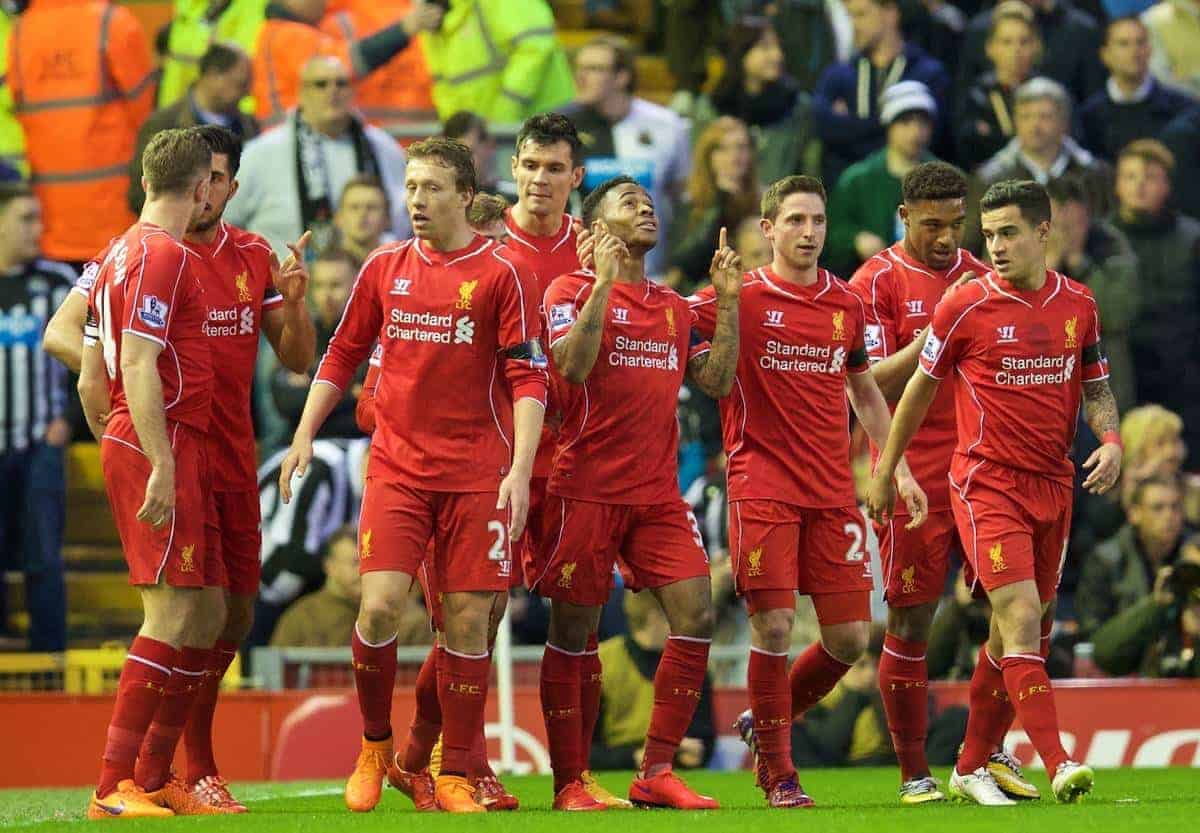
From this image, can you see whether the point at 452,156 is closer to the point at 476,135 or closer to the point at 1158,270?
the point at 476,135

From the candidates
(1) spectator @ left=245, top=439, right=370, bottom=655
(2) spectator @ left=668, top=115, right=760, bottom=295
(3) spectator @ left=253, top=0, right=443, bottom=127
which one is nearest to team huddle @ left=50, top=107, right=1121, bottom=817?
(1) spectator @ left=245, top=439, right=370, bottom=655

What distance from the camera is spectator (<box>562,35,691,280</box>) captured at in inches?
610

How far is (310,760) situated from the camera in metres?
12.9

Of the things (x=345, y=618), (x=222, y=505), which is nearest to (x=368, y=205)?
(x=345, y=618)

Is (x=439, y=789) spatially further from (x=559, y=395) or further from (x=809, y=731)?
(x=809, y=731)

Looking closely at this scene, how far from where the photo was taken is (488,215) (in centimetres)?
1042

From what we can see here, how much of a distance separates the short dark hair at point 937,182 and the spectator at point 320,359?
5.34 meters

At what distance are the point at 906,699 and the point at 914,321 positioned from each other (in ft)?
5.60

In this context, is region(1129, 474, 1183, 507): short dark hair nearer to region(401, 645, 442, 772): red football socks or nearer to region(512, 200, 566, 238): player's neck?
region(512, 200, 566, 238): player's neck

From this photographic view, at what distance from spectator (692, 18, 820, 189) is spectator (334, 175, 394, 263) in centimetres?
273

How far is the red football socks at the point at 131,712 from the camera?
8.62 meters

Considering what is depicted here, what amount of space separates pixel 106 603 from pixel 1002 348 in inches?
319

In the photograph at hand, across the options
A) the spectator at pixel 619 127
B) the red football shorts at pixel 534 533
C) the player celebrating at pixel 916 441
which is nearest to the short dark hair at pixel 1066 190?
the spectator at pixel 619 127

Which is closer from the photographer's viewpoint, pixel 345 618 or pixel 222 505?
pixel 222 505
